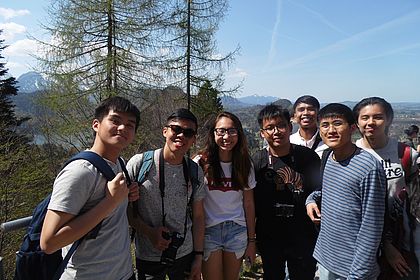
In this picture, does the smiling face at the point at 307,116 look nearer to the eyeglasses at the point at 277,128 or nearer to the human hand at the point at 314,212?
the eyeglasses at the point at 277,128

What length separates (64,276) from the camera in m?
1.64

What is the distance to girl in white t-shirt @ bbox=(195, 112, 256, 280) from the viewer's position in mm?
2453

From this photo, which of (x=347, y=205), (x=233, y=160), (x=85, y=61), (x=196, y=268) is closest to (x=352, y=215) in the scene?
(x=347, y=205)

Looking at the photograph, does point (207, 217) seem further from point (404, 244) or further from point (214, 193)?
point (404, 244)

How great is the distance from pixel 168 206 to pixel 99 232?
593 mm

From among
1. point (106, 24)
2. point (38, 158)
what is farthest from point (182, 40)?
point (38, 158)

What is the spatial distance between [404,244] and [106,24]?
11810 mm

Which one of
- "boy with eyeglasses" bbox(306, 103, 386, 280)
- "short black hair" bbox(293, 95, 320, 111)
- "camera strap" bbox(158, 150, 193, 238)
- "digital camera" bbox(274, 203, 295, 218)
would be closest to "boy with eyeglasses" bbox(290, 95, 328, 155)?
"short black hair" bbox(293, 95, 320, 111)

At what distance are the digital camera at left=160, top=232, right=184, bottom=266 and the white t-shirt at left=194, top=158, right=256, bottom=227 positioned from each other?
35cm

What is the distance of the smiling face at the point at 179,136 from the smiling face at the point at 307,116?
5.26 feet

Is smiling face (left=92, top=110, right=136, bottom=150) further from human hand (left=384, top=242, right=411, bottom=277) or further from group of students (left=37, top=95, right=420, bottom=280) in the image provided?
human hand (left=384, top=242, right=411, bottom=277)

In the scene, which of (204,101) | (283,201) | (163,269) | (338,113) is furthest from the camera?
(204,101)

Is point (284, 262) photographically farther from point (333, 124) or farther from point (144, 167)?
point (144, 167)

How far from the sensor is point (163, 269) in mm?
2188
